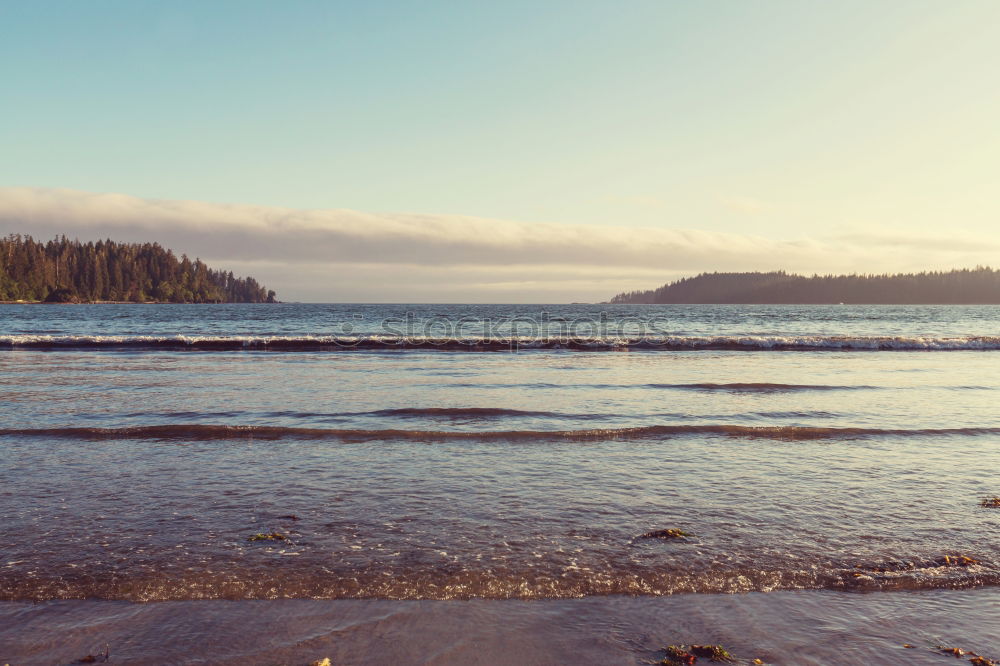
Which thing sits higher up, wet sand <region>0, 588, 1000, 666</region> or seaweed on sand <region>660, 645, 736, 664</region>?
seaweed on sand <region>660, 645, 736, 664</region>

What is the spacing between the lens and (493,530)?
249 inches

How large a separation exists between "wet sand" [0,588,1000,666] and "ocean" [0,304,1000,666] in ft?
0.07

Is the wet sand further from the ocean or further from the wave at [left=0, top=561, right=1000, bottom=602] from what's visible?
the wave at [left=0, top=561, right=1000, bottom=602]

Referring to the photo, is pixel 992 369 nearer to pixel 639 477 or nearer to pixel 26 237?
pixel 639 477

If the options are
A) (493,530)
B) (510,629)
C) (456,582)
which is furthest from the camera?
(493,530)

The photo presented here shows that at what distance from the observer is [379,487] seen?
800 centimetres

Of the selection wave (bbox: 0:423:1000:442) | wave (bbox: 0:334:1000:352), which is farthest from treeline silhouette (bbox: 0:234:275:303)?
wave (bbox: 0:423:1000:442)

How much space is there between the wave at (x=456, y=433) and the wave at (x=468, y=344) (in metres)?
23.5

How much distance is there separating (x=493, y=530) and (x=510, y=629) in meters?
1.98

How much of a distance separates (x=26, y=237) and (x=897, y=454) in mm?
216071

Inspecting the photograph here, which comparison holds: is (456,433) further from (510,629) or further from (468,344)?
(468,344)

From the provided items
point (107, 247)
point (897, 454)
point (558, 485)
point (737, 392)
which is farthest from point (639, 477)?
point (107, 247)

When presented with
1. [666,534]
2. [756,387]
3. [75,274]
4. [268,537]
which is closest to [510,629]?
[666,534]

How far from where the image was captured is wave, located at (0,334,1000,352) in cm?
3644
